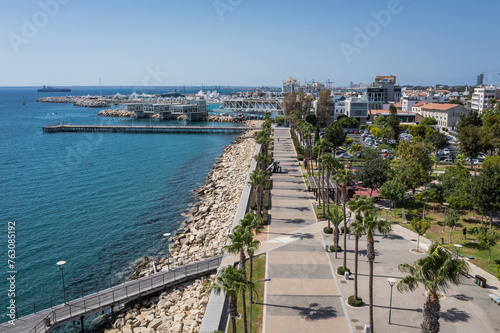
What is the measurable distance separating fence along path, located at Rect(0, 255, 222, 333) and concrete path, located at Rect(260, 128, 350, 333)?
6.08 m

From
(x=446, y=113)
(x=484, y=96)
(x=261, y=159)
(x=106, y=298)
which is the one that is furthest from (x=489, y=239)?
(x=484, y=96)

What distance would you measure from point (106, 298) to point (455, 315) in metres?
24.0

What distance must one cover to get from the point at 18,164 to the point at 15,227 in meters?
41.5

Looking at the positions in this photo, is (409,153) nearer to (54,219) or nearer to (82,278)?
(82,278)

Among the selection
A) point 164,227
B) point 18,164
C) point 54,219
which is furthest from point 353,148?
point 18,164

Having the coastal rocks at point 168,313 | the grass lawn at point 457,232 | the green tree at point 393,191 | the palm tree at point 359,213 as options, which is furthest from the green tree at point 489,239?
the coastal rocks at point 168,313

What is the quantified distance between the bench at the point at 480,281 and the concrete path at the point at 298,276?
34.1 feet

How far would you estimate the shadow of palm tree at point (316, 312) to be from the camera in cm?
2408

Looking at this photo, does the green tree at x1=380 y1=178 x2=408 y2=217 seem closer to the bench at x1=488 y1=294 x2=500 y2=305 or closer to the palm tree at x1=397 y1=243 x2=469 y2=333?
the bench at x1=488 y1=294 x2=500 y2=305

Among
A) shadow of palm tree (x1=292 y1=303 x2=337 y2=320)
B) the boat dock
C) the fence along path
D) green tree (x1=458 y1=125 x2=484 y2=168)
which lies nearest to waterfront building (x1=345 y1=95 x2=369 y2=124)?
the boat dock

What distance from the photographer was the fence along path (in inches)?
985

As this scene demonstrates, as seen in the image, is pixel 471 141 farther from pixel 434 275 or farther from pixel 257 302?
pixel 434 275

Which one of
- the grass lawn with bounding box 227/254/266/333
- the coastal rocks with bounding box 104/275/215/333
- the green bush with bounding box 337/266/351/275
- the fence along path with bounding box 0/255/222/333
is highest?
the green bush with bounding box 337/266/351/275

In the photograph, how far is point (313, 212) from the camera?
44.3 m
